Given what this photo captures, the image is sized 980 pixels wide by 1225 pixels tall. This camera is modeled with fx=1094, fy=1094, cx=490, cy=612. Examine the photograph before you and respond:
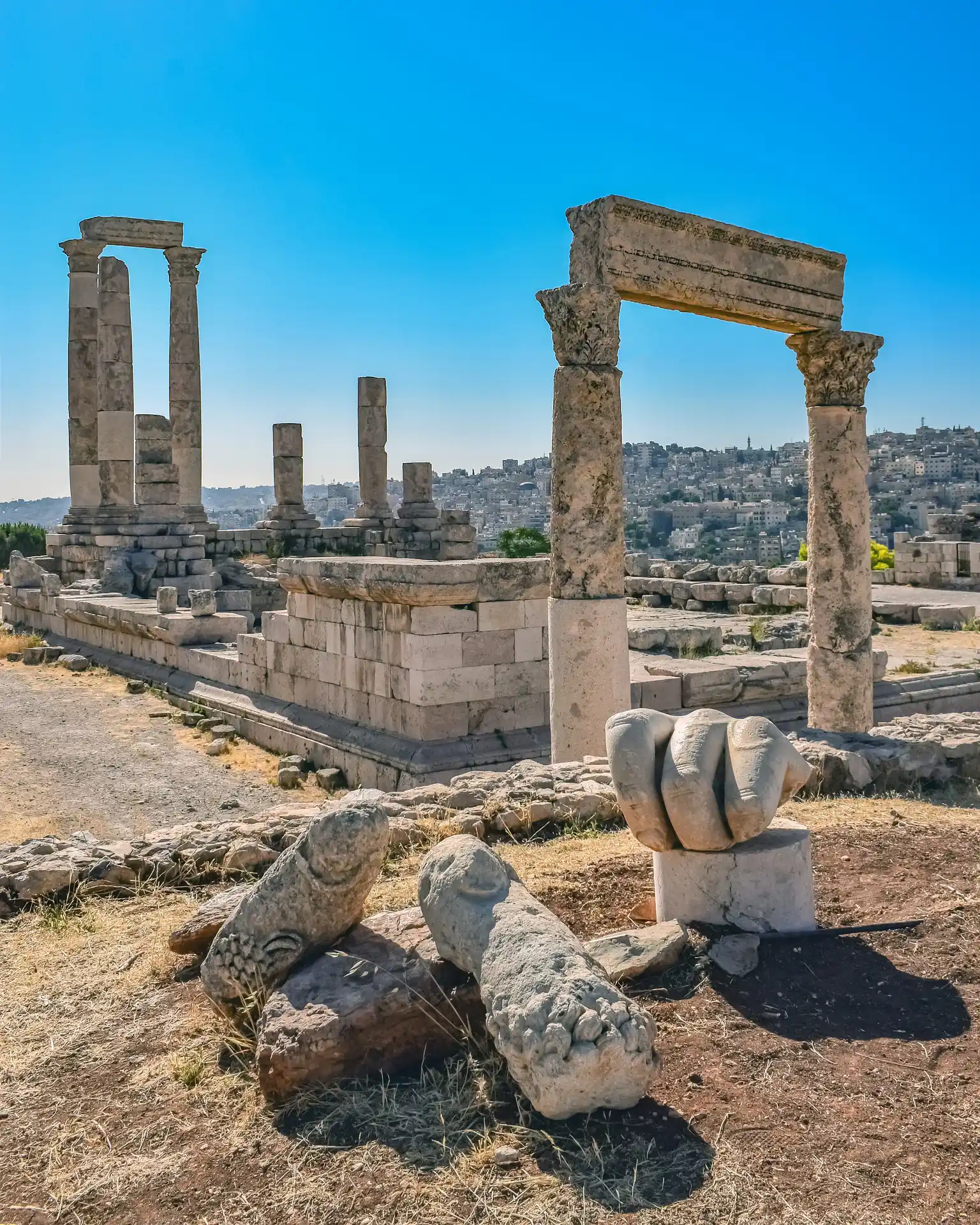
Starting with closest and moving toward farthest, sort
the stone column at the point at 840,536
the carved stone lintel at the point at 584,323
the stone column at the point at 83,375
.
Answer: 1. the carved stone lintel at the point at 584,323
2. the stone column at the point at 840,536
3. the stone column at the point at 83,375

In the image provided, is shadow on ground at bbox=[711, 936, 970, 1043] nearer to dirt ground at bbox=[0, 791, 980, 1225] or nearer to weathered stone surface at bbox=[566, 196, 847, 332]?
dirt ground at bbox=[0, 791, 980, 1225]

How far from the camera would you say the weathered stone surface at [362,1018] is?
3.26 metres

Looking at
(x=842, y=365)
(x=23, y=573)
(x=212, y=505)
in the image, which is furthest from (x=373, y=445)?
(x=212, y=505)

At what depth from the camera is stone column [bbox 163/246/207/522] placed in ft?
85.8

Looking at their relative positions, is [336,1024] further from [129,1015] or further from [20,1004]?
[20,1004]

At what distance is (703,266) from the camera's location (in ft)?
26.9

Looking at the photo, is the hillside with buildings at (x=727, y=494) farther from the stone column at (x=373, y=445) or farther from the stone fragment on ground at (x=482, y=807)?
the stone fragment on ground at (x=482, y=807)

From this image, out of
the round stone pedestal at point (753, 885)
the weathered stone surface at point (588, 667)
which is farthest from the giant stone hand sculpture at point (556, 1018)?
the weathered stone surface at point (588, 667)

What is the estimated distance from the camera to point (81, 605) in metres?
18.4

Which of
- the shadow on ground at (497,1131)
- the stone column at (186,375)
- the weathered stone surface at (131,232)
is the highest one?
the weathered stone surface at (131,232)

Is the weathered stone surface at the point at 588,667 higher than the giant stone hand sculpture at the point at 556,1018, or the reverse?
the weathered stone surface at the point at 588,667

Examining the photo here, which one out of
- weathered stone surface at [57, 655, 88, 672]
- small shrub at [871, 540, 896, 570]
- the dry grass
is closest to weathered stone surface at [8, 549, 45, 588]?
the dry grass

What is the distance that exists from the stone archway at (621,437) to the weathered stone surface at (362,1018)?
4244 millimetres

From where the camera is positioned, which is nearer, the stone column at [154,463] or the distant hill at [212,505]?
the stone column at [154,463]
